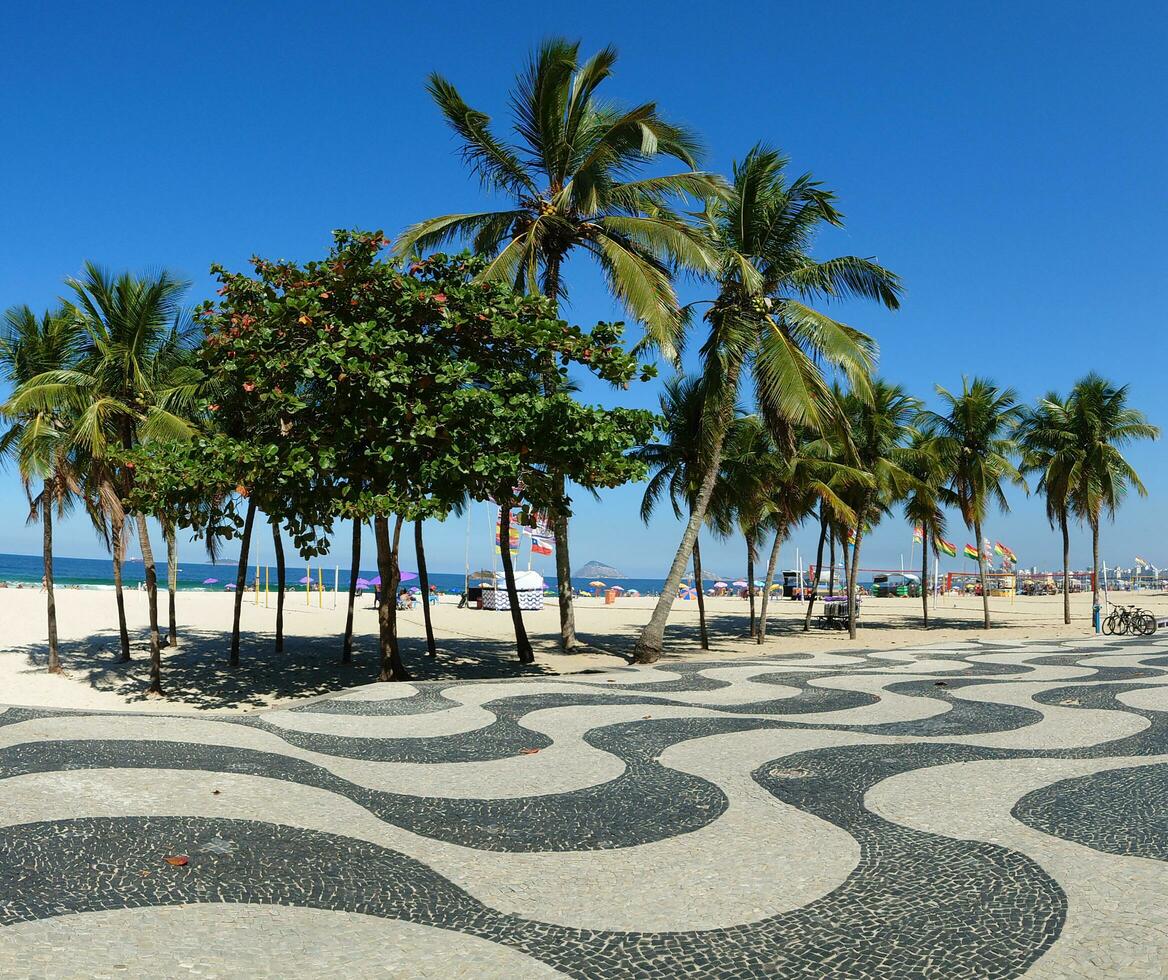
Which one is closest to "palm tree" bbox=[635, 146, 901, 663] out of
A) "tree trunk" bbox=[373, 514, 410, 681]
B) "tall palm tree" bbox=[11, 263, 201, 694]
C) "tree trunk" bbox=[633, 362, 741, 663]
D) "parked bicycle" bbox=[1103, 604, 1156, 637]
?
"tree trunk" bbox=[633, 362, 741, 663]

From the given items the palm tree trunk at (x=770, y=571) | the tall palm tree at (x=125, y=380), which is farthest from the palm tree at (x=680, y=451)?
the tall palm tree at (x=125, y=380)

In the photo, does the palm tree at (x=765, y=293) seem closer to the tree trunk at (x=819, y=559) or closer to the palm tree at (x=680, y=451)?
the palm tree at (x=680, y=451)

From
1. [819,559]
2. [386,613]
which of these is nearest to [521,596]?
[819,559]

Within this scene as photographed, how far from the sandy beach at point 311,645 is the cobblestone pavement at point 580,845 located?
24.8 feet

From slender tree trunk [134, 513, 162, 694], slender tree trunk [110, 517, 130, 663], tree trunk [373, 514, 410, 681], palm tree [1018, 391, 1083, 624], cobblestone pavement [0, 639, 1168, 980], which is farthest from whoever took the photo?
palm tree [1018, 391, 1083, 624]

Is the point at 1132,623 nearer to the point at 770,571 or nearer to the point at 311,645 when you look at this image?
the point at 770,571

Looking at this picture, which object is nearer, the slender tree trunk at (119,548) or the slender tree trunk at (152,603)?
the slender tree trunk at (152,603)

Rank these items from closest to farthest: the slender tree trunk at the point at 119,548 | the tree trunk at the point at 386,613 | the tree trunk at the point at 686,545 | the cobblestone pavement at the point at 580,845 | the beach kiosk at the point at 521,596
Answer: the cobblestone pavement at the point at 580,845 < the tree trunk at the point at 386,613 < the slender tree trunk at the point at 119,548 < the tree trunk at the point at 686,545 < the beach kiosk at the point at 521,596

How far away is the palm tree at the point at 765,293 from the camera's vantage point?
1731 cm

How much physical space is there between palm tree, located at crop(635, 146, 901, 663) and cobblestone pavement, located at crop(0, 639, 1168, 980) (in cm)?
880

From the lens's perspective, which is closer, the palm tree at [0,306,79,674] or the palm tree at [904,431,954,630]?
the palm tree at [0,306,79,674]

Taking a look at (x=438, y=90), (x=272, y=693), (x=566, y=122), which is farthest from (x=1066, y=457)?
(x=272, y=693)

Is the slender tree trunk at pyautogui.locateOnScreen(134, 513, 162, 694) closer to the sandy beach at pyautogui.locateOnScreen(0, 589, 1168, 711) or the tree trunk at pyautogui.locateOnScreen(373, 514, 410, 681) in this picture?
the sandy beach at pyautogui.locateOnScreen(0, 589, 1168, 711)

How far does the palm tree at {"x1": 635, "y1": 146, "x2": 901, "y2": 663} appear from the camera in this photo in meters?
17.3
